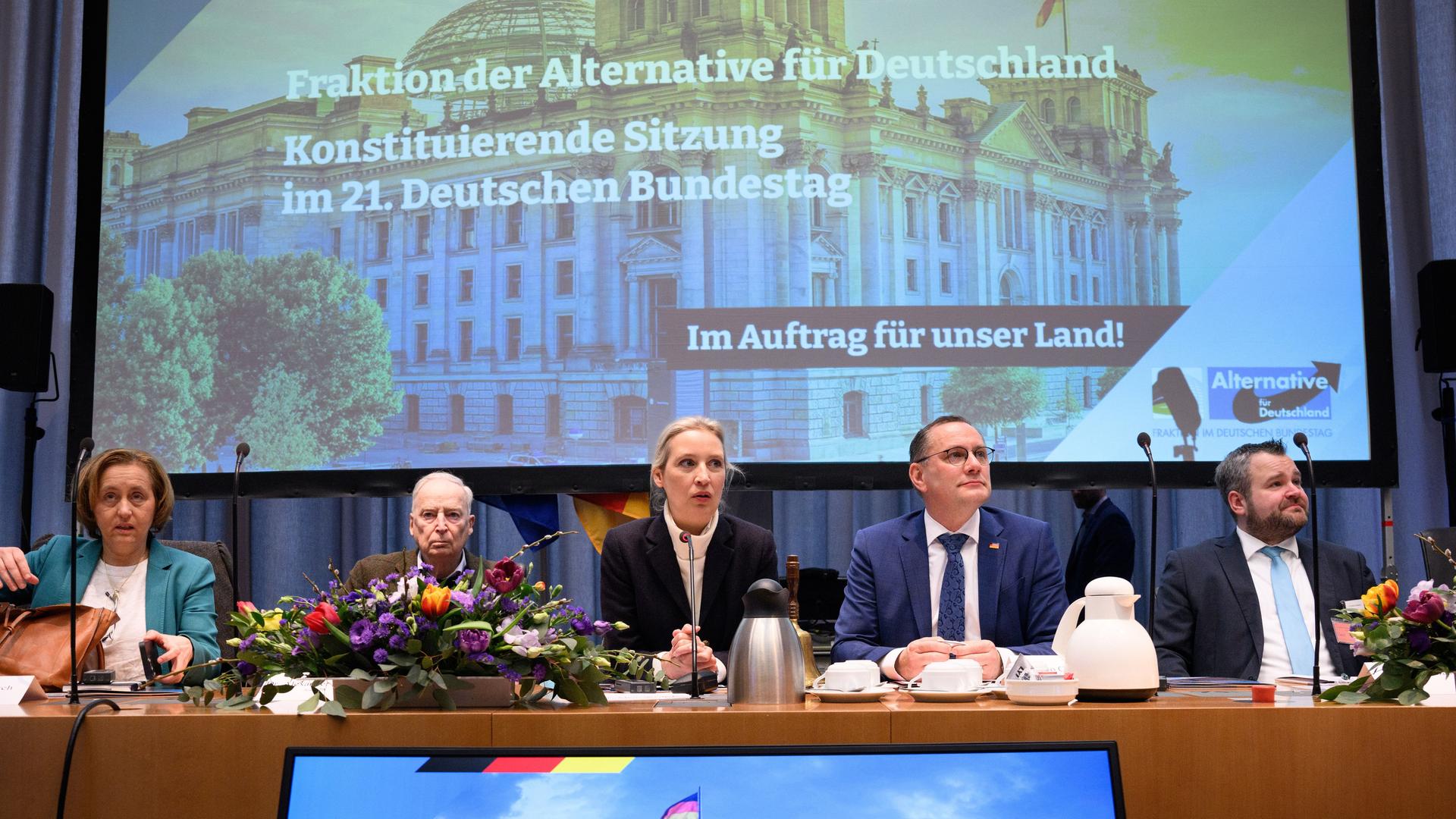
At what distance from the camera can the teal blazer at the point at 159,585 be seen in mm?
3023

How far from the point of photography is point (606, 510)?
4395mm

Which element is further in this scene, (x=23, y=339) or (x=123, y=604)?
(x=23, y=339)

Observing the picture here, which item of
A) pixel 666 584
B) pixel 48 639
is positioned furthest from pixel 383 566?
pixel 48 639

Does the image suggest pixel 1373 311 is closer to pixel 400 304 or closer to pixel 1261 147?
pixel 1261 147

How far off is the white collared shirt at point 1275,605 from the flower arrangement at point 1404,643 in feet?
3.76

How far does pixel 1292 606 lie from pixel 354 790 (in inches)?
103

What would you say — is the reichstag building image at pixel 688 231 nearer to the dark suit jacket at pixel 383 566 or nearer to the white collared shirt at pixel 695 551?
the dark suit jacket at pixel 383 566

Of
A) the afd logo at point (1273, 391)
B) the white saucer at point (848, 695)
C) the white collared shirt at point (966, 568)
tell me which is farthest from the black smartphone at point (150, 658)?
the afd logo at point (1273, 391)

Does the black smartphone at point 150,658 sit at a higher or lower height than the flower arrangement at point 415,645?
lower

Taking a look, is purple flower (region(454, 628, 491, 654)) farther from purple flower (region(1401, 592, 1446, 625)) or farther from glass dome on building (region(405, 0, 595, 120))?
glass dome on building (region(405, 0, 595, 120))

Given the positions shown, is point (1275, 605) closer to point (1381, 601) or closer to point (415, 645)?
point (1381, 601)

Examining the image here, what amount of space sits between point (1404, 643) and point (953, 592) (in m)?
1.19

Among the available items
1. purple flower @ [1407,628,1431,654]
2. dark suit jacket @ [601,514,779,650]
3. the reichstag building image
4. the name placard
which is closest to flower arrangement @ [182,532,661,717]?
the name placard

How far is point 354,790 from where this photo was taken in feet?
4.48
